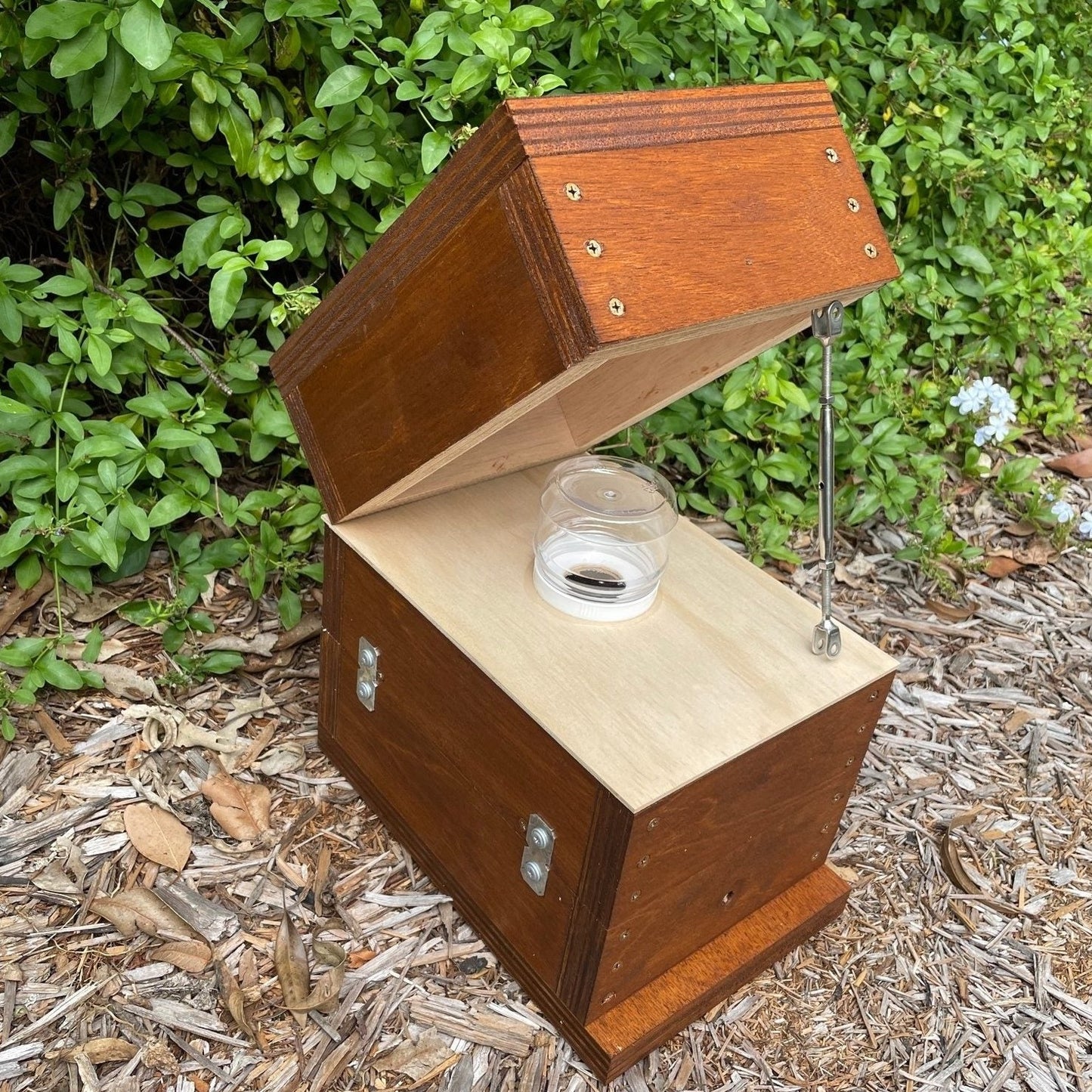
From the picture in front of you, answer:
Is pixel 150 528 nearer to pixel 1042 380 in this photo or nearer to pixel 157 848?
pixel 157 848

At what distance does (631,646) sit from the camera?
64.1 inches

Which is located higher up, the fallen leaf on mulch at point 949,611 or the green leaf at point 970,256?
the green leaf at point 970,256

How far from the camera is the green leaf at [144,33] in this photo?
160 centimetres

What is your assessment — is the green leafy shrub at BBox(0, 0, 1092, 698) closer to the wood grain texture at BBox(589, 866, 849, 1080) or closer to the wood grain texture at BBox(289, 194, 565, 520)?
the wood grain texture at BBox(289, 194, 565, 520)

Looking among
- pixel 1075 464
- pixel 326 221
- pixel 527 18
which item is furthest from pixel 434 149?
pixel 1075 464

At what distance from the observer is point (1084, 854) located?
2143 mm

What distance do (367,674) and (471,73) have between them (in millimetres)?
1010

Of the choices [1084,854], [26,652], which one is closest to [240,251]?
[26,652]

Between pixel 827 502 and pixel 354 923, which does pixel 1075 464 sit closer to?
pixel 827 502

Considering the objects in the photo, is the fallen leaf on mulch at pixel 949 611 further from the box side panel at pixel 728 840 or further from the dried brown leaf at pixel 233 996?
the dried brown leaf at pixel 233 996

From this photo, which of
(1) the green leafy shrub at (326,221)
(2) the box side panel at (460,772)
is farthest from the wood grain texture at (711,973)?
(1) the green leafy shrub at (326,221)

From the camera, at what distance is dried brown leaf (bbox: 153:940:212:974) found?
170 cm

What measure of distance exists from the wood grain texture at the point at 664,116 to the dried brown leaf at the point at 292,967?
1.23 meters

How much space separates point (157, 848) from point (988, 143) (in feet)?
8.14
